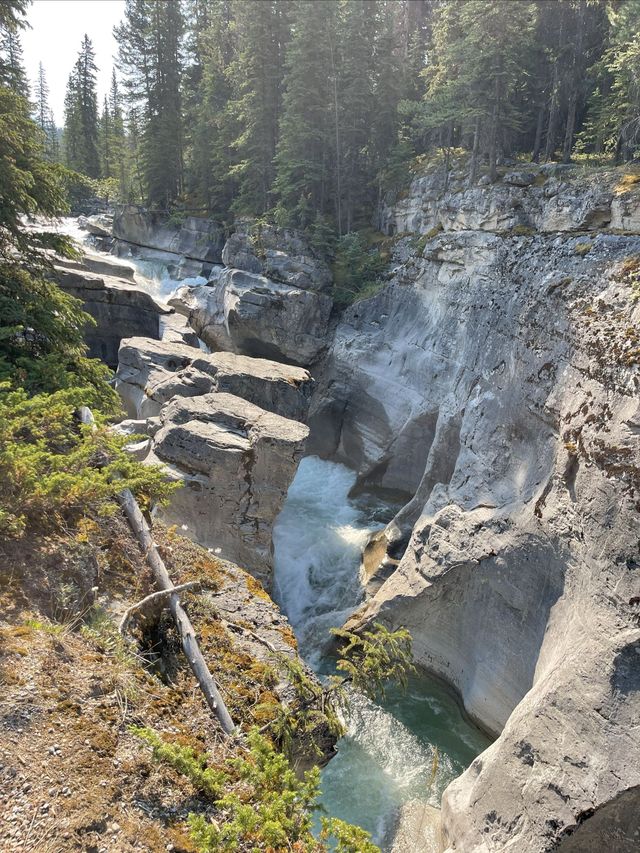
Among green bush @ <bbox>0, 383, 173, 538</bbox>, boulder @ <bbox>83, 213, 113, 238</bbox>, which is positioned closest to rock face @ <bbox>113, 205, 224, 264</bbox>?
boulder @ <bbox>83, 213, 113, 238</bbox>

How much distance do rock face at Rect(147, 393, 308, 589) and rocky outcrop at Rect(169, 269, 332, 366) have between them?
11925 mm

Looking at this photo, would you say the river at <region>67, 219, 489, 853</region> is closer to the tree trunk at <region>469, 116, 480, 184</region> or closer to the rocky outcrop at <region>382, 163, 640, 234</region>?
the rocky outcrop at <region>382, 163, 640, 234</region>

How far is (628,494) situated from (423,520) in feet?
22.0

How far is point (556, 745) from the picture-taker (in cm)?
908

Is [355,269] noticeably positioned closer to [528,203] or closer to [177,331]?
[177,331]

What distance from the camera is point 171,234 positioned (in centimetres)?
3978

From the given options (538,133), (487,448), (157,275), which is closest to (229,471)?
(487,448)

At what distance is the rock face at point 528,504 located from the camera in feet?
29.3

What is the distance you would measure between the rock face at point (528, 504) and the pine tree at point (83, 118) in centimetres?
5307

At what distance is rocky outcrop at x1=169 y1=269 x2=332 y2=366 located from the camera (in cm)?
2669

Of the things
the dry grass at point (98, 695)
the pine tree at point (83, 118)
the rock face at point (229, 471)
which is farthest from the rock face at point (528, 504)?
the pine tree at point (83, 118)

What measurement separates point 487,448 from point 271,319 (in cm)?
1480

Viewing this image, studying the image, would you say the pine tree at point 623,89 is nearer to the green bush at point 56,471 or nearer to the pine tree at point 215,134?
the green bush at point 56,471

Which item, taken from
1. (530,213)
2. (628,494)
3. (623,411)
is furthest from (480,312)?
(628,494)
